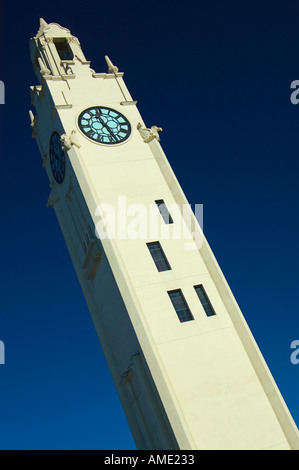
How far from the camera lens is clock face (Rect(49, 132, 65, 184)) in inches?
1571

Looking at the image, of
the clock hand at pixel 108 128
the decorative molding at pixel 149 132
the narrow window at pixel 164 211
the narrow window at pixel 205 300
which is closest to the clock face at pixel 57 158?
the clock hand at pixel 108 128

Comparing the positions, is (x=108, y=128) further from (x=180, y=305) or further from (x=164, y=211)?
(x=180, y=305)

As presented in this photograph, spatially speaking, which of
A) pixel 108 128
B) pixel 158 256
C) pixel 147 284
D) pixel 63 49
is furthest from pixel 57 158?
pixel 147 284

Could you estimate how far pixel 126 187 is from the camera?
3644 cm

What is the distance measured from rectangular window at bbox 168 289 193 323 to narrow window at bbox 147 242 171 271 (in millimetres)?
1780

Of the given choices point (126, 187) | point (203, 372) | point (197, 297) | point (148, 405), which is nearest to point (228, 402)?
point (203, 372)

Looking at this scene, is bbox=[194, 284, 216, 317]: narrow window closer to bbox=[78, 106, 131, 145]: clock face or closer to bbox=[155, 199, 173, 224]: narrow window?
bbox=[155, 199, 173, 224]: narrow window

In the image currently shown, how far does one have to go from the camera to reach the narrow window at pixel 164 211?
118 ft

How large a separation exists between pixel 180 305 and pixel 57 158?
53.5ft

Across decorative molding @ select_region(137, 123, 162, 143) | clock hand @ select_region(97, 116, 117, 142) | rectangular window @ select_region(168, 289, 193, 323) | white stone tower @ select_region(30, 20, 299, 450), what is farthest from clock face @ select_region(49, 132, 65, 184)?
rectangular window @ select_region(168, 289, 193, 323)

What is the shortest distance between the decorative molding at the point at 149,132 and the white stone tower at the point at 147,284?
9 cm

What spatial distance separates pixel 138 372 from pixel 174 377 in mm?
2078
